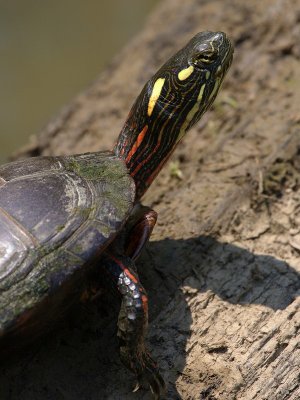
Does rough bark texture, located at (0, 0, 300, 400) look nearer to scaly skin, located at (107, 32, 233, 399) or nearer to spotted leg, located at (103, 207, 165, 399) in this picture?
spotted leg, located at (103, 207, 165, 399)

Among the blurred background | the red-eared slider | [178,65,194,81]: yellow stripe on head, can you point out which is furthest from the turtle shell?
the blurred background

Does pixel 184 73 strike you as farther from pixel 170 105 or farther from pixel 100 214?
pixel 100 214

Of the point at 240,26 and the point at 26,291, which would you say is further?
the point at 240,26

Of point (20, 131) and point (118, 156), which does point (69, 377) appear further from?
point (20, 131)

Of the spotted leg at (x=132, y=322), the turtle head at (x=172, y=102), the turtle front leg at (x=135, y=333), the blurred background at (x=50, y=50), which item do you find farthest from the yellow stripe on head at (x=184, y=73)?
the blurred background at (x=50, y=50)

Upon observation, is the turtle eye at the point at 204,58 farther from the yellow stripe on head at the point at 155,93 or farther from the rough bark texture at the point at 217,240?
the rough bark texture at the point at 217,240

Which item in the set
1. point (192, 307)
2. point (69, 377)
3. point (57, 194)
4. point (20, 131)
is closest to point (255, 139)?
point (192, 307)

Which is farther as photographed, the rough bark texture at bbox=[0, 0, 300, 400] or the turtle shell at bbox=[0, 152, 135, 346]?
the rough bark texture at bbox=[0, 0, 300, 400]
